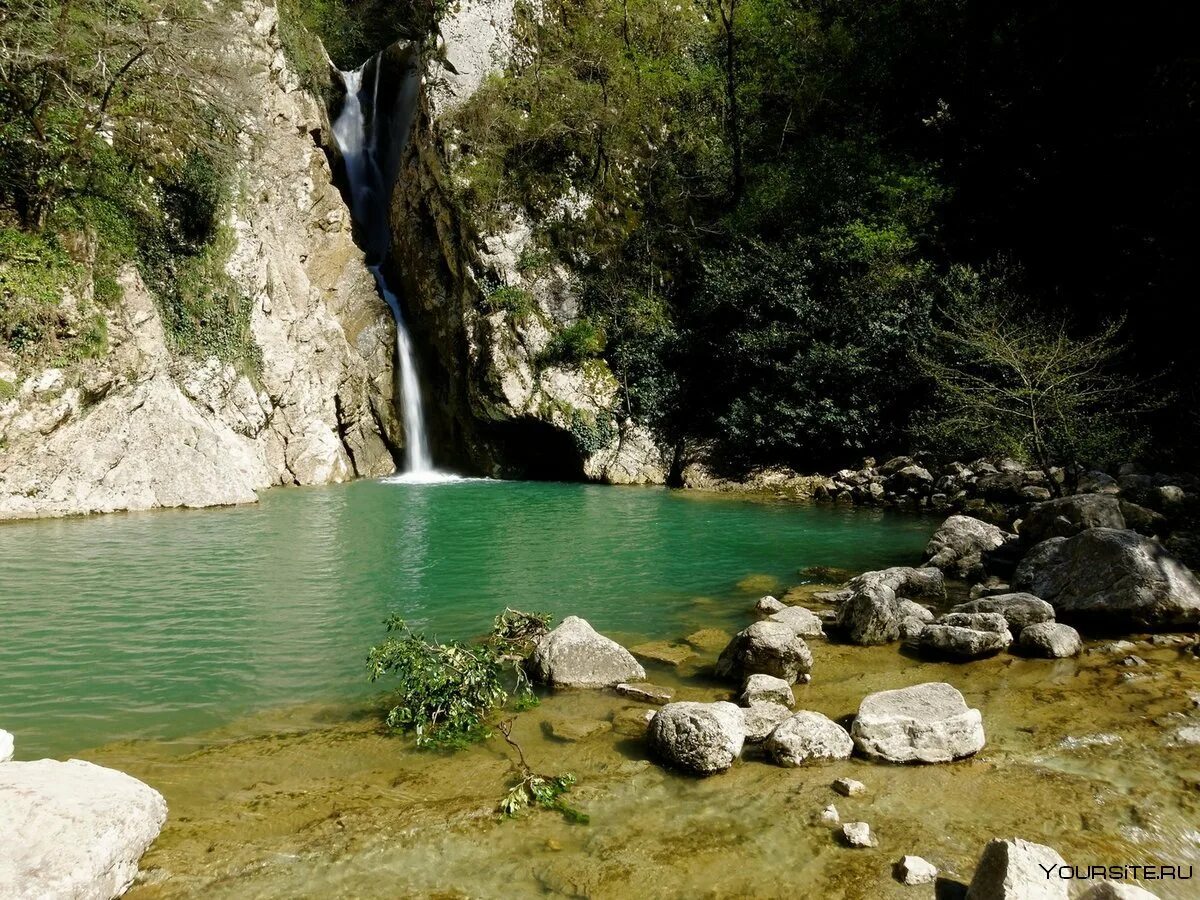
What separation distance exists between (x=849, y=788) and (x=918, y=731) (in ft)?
2.63

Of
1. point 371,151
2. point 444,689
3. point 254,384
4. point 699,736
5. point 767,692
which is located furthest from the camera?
point 371,151

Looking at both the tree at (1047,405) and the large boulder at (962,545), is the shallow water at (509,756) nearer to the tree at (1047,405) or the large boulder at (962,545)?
the large boulder at (962,545)

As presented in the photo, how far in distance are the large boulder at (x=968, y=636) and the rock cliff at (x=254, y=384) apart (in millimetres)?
16418

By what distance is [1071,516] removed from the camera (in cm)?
985

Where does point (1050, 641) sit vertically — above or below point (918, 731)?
above

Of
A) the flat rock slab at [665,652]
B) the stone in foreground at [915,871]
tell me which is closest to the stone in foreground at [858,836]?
the stone in foreground at [915,871]

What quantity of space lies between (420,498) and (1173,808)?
59.0 feet

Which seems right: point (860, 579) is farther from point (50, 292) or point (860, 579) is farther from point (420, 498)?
point (50, 292)

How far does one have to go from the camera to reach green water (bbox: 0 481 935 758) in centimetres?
612

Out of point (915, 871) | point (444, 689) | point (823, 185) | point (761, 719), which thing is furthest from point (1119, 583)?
point (823, 185)

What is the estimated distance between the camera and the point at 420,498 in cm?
1986

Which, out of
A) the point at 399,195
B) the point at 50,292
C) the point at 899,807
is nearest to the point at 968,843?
the point at 899,807

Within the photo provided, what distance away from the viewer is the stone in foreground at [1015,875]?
2.87 m

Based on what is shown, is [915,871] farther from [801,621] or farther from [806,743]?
[801,621]
